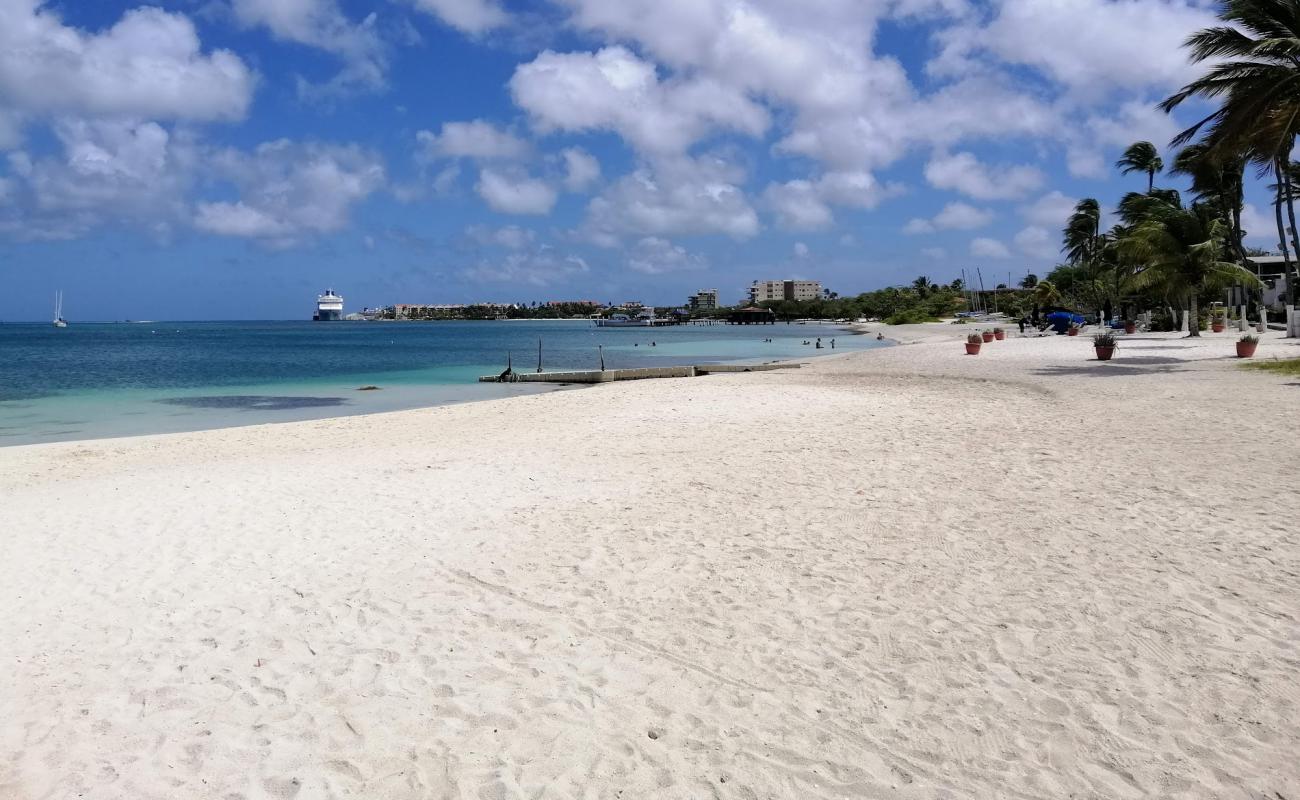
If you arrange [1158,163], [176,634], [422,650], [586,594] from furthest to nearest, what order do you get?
1. [1158,163]
2. [586,594]
3. [176,634]
4. [422,650]

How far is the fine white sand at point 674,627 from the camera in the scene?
3.08 meters

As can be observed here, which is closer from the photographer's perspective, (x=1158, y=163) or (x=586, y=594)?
(x=586, y=594)

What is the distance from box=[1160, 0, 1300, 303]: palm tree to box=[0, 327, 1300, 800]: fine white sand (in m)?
11.0

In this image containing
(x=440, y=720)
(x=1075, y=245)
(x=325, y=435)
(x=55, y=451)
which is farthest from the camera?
(x=1075, y=245)

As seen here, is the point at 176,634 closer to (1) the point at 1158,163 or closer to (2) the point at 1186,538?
(2) the point at 1186,538

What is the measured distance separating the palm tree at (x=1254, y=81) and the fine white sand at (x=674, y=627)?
10959mm

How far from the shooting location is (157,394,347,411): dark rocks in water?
22219 mm

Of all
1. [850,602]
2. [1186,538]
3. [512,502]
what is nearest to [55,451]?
[512,502]

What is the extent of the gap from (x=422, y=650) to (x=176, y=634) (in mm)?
1497

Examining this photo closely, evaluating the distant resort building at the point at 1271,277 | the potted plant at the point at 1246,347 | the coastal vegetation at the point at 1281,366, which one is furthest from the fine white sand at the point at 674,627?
the distant resort building at the point at 1271,277

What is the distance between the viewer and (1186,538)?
546cm

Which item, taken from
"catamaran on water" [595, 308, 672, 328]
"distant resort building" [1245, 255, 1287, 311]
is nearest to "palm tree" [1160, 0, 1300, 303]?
"distant resort building" [1245, 255, 1287, 311]

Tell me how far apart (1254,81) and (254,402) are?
1064 inches

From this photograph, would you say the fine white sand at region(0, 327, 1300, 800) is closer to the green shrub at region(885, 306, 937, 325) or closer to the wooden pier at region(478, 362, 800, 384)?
the wooden pier at region(478, 362, 800, 384)
